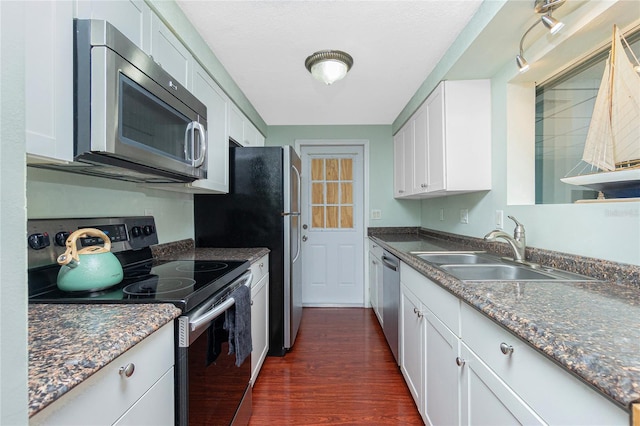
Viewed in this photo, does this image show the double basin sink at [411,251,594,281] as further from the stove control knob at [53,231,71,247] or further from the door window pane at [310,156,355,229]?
the door window pane at [310,156,355,229]

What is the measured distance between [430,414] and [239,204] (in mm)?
1843

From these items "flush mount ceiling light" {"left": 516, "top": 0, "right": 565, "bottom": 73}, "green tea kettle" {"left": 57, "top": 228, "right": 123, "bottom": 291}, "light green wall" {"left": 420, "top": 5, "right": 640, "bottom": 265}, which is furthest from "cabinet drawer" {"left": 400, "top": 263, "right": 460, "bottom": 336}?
"green tea kettle" {"left": 57, "top": 228, "right": 123, "bottom": 291}

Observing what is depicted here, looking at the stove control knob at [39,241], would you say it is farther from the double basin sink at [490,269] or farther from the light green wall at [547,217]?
the light green wall at [547,217]

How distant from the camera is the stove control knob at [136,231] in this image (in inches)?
57.2

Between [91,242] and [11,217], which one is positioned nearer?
[11,217]

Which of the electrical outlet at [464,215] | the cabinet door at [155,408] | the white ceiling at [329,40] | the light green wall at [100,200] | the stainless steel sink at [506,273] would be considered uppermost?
the white ceiling at [329,40]

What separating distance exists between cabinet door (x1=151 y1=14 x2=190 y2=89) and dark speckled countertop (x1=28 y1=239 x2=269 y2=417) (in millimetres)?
1104

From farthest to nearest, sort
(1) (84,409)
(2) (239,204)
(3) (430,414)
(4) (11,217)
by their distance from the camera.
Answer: (2) (239,204) < (3) (430,414) < (1) (84,409) < (4) (11,217)

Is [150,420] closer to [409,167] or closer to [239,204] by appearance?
[239,204]

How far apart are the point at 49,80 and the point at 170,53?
30.1 inches

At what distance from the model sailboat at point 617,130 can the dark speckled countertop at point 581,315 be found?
1.08 feet

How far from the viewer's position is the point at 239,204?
2236 mm

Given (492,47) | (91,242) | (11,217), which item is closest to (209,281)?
(91,242)

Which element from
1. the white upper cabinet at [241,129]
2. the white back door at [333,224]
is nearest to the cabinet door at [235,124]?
the white upper cabinet at [241,129]
